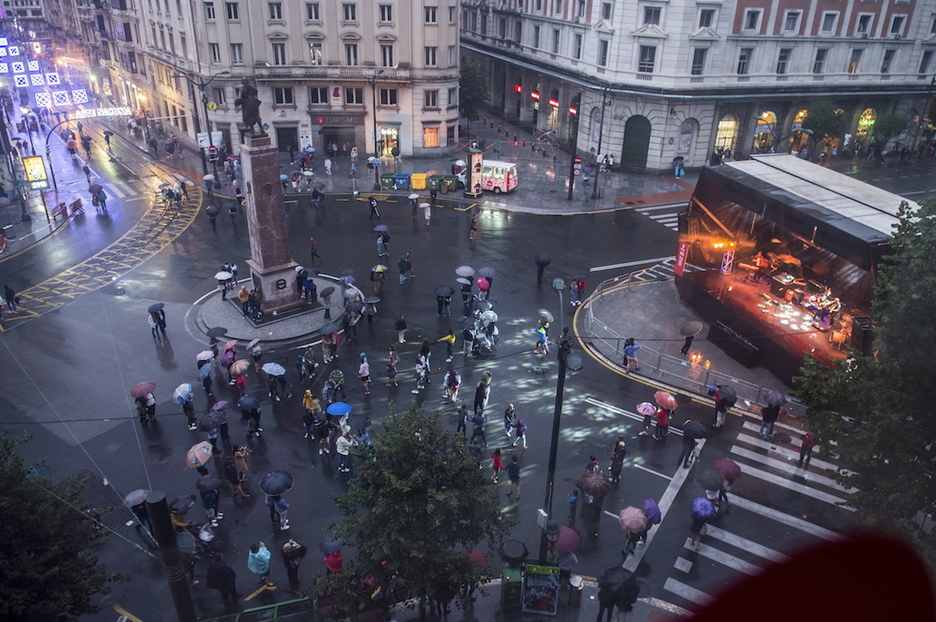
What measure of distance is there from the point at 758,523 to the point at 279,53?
4810 cm

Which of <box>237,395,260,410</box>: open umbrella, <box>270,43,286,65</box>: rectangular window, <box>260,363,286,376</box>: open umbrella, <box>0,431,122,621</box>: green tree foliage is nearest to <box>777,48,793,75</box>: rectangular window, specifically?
<box>270,43,286,65</box>: rectangular window

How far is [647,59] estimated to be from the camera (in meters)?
50.6

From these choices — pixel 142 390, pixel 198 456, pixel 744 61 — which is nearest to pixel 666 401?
pixel 198 456

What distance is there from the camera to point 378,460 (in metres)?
14.0

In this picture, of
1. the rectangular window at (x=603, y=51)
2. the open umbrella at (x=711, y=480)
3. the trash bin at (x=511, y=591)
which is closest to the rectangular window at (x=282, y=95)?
the rectangular window at (x=603, y=51)

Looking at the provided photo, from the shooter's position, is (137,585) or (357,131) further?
(357,131)

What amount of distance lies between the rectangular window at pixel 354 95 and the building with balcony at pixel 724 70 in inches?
660

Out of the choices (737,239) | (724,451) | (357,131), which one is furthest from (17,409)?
(357,131)

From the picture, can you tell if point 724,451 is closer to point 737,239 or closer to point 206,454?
point 737,239

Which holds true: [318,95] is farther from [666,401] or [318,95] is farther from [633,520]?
[633,520]

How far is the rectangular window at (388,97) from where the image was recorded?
55.3 m

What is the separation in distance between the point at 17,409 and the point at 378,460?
16.9 metres

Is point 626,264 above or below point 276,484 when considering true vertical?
below

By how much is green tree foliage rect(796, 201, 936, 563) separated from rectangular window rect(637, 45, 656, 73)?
38.8m
